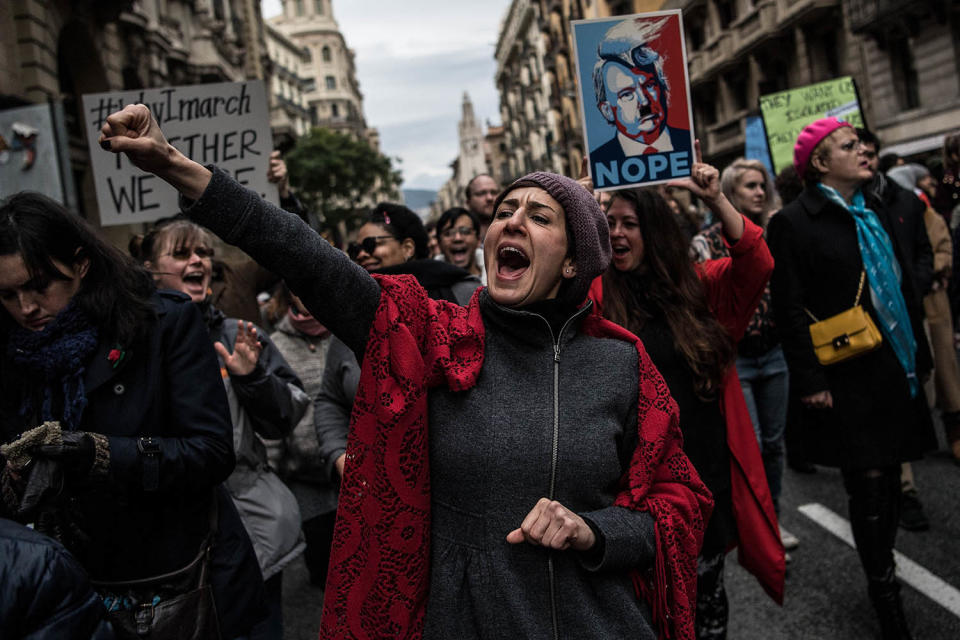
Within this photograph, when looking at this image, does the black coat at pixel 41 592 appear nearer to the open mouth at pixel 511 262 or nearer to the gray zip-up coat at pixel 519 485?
the gray zip-up coat at pixel 519 485

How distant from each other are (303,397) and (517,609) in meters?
1.70

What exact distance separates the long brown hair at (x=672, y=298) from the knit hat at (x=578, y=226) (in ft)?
3.21

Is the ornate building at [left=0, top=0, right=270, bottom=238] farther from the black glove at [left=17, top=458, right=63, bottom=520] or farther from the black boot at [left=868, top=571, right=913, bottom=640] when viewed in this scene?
the black boot at [left=868, top=571, right=913, bottom=640]

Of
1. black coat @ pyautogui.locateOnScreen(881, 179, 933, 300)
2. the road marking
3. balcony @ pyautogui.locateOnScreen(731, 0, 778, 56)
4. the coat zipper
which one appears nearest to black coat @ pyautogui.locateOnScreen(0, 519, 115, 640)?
the coat zipper

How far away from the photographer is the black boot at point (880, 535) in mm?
3424

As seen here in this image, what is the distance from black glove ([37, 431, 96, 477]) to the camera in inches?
77.5

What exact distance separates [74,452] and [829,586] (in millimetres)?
3679

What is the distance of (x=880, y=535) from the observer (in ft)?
11.4

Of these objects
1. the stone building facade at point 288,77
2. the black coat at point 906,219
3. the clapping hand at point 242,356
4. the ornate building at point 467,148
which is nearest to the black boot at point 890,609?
the black coat at point 906,219

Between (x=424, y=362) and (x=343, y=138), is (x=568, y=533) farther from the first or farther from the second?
(x=343, y=138)

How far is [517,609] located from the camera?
184 cm

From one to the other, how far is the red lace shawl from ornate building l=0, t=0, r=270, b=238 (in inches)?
194

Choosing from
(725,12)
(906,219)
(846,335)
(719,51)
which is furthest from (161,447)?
(725,12)

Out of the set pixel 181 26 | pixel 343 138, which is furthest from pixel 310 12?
pixel 181 26
